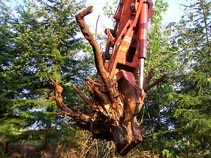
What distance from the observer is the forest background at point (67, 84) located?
1035 cm

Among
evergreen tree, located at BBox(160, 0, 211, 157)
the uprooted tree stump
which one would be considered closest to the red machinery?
the uprooted tree stump

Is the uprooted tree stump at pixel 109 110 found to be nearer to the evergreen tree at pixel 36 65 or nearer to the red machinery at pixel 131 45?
the red machinery at pixel 131 45

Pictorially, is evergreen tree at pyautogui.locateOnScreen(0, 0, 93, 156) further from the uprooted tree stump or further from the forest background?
the uprooted tree stump

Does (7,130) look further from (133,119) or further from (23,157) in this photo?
(133,119)

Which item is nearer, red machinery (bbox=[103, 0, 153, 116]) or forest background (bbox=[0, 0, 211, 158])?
red machinery (bbox=[103, 0, 153, 116])

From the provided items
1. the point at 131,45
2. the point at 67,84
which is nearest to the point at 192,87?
the point at 67,84

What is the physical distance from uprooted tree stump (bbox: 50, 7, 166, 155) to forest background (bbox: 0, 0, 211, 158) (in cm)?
607

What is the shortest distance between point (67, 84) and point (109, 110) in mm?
7660

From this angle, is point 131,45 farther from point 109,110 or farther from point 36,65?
point 36,65

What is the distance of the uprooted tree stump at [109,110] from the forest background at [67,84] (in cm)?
607

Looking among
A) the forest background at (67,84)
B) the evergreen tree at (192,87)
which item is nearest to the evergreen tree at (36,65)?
the forest background at (67,84)

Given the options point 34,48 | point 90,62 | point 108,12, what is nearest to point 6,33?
point 34,48

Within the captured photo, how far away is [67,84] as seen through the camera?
1141 cm

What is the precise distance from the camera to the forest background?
10.4 meters
